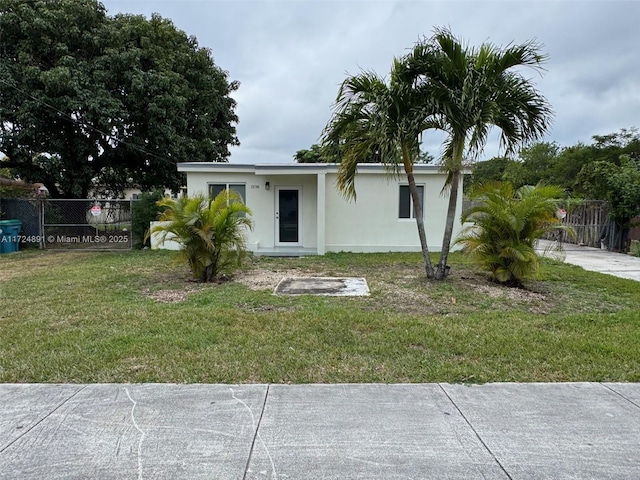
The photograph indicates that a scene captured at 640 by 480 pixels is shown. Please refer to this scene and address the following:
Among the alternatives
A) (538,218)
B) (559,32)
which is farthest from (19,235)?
(559,32)

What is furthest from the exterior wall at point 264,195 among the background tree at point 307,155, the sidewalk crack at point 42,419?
the background tree at point 307,155

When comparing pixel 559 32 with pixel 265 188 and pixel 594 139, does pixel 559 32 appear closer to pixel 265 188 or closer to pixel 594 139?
pixel 265 188

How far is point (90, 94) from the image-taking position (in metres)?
13.6

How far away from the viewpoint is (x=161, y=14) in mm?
16672

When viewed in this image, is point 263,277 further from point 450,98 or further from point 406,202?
point 406,202

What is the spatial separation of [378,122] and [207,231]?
3.74 m

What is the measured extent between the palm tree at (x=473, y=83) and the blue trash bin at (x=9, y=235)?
13.4m

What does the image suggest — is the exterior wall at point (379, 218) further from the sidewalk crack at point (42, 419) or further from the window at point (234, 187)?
the sidewalk crack at point (42, 419)

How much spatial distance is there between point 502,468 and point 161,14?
19224mm

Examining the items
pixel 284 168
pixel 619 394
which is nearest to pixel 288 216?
pixel 284 168

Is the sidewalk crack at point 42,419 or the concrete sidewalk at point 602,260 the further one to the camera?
the concrete sidewalk at point 602,260

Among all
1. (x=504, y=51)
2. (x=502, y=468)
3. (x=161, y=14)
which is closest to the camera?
(x=502, y=468)

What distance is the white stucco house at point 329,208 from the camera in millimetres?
12953

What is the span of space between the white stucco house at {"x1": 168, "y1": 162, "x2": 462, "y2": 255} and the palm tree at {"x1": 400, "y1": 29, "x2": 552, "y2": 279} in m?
5.35
